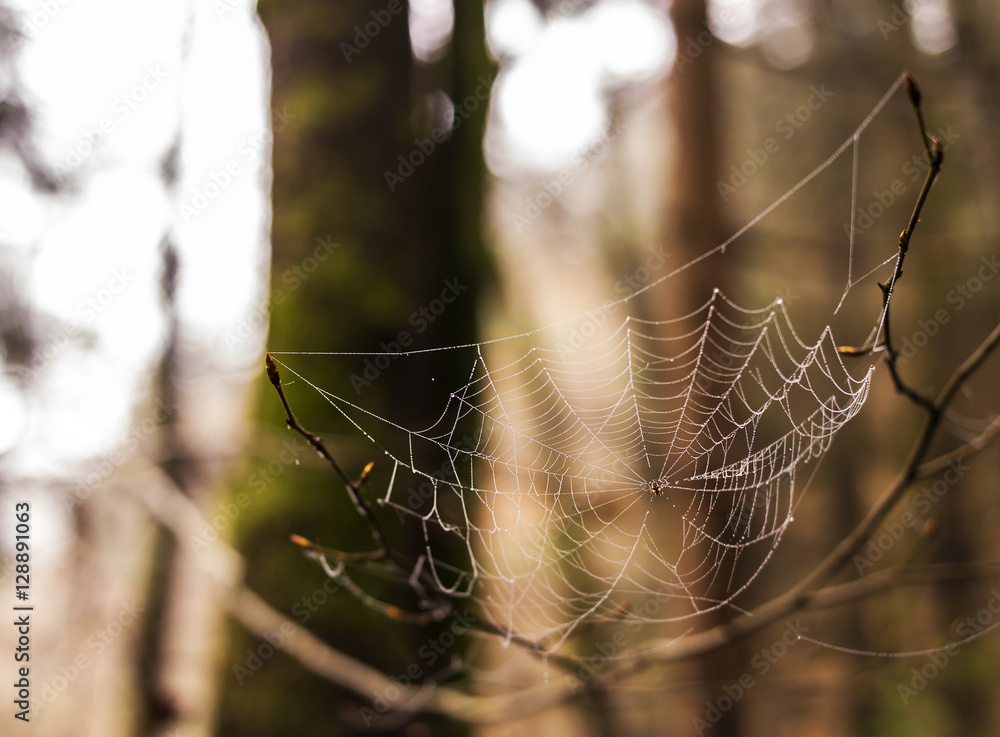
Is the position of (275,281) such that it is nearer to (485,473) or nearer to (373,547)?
(373,547)

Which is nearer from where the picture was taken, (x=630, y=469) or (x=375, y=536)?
(x=375, y=536)

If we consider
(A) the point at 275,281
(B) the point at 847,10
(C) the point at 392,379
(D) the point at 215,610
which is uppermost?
(B) the point at 847,10

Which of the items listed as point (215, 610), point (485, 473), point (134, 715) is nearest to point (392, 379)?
point (215, 610)

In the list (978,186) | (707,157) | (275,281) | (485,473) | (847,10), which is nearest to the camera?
(275,281)

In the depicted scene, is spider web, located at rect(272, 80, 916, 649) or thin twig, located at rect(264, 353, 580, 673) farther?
spider web, located at rect(272, 80, 916, 649)

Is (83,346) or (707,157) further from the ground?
(707,157)

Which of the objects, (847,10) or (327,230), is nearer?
(327,230)

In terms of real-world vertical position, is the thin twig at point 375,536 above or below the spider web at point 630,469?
above

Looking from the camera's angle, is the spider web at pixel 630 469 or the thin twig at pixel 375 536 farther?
the spider web at pixel 630 469

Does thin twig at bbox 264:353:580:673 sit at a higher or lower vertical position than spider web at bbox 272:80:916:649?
higher

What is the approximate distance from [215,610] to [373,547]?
22.3 inches

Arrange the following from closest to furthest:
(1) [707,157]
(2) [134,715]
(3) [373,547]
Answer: (3) [373,547] → (1) [707,157] → (2) [134,715]

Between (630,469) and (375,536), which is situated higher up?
(375,536)

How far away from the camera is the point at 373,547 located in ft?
5.99
